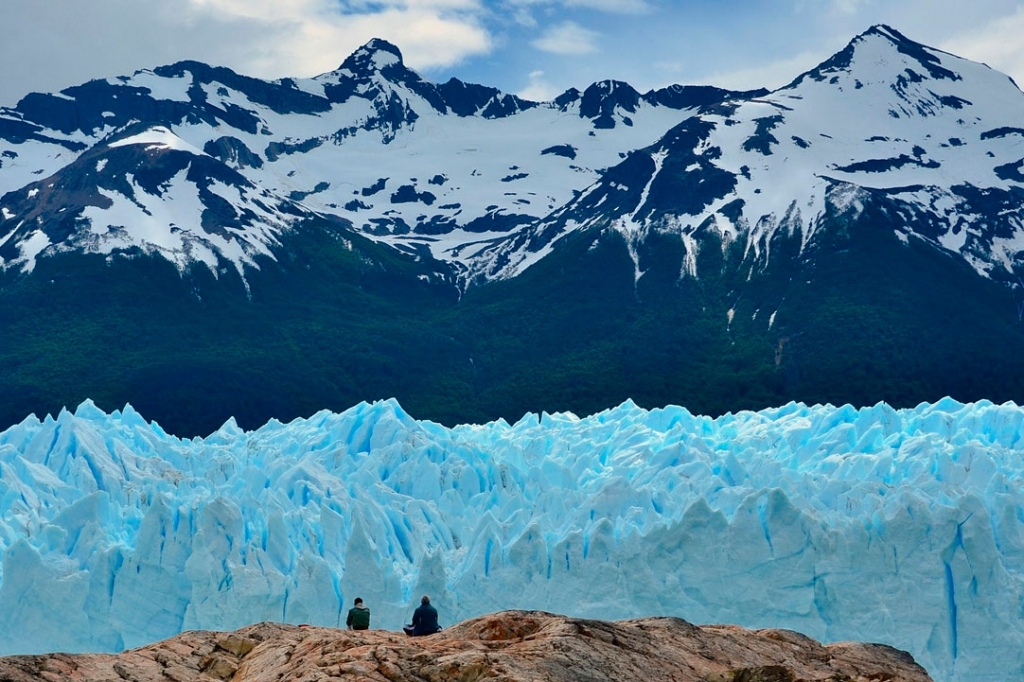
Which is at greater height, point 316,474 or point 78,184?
point 78,184

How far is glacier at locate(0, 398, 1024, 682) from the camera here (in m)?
35.0

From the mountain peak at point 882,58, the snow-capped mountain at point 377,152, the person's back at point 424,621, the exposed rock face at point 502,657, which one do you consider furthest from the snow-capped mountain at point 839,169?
the exposed rock face at point 502,657

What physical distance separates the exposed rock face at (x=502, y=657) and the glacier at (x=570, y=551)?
21145mm

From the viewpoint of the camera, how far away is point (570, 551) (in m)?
36.6

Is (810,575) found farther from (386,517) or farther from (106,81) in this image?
(106,81)

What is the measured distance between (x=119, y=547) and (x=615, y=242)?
88.4 meters

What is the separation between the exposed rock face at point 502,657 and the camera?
12.0m

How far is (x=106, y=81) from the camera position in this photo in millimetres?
191375

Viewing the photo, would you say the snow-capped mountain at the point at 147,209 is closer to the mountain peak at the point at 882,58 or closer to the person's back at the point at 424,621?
the mountain peak at the point at 882,58

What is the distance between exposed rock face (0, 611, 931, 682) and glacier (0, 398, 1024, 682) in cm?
Result: 2114

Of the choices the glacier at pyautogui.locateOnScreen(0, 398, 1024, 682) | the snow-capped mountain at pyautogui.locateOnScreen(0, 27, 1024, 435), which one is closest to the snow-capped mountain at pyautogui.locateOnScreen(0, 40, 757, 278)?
the snow-capped mountain at pyautogui.locateOnScreen(0, 27, 1024, 435)

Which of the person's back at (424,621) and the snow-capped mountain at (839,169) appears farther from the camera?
the snow-capped mountain at (839,169)

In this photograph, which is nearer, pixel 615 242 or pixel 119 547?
pixel 119 547

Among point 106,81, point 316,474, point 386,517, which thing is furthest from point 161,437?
point 106,81
